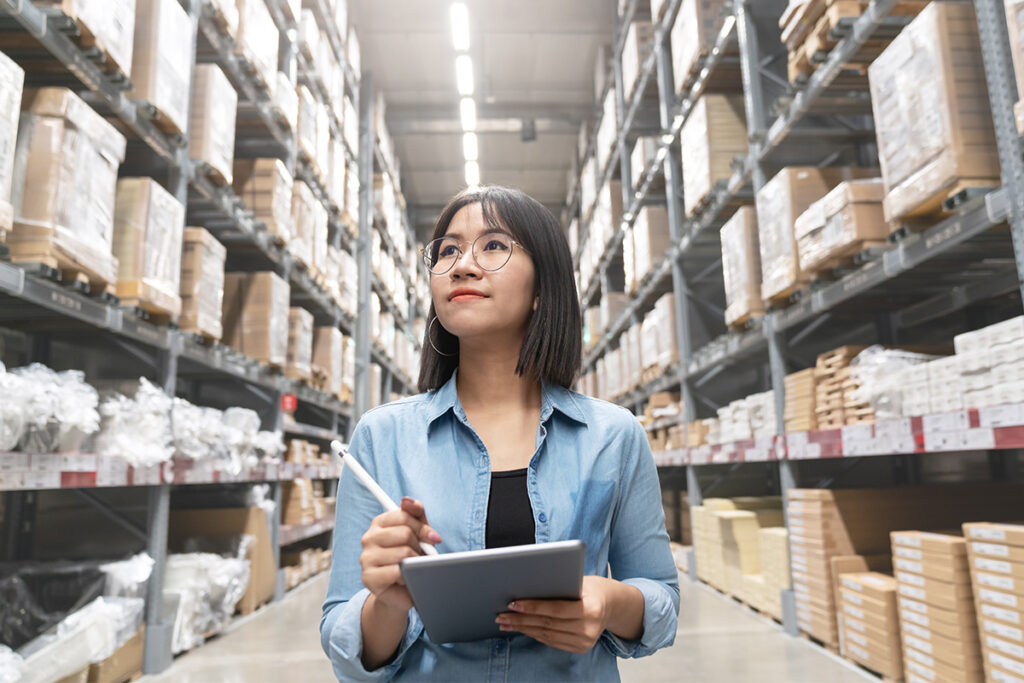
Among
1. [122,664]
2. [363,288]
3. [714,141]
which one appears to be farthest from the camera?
[363,288]

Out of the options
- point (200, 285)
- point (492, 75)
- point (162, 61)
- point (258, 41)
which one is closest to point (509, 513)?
point (162, 61)

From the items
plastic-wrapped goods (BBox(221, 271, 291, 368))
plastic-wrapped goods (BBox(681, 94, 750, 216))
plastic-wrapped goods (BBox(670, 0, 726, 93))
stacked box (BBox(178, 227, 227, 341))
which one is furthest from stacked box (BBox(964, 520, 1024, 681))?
plastic-wrapped goods (BBox(221, 271, 291, 368))

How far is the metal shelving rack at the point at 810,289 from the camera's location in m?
2.79

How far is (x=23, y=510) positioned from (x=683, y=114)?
5.92m

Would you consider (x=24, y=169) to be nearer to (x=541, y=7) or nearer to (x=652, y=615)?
(x=652, y=615)

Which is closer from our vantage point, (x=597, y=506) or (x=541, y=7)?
(x=597, y=506)

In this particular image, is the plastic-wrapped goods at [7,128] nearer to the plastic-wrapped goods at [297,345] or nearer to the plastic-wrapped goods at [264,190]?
the plastic-wrapped goods at [264,190]

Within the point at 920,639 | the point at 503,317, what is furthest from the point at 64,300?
the point at 920,639

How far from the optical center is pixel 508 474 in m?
1.34

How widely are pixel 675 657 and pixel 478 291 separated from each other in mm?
3059

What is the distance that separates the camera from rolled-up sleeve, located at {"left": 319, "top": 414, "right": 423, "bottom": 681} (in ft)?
3.96

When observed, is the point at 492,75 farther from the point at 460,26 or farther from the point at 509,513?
the point at 509,513

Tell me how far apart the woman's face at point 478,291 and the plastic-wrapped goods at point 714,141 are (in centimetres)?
458

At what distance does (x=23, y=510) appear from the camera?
4840 mm
